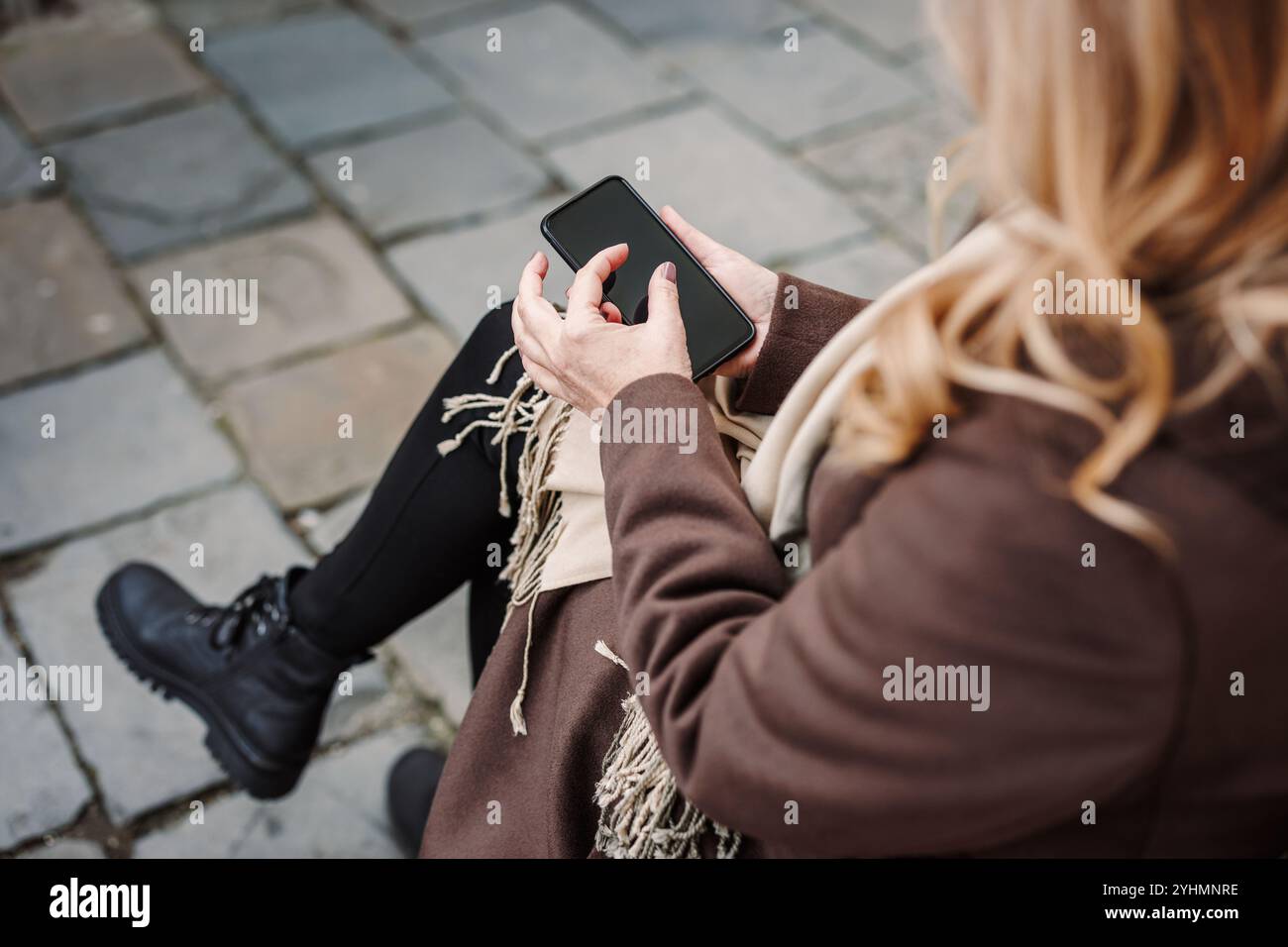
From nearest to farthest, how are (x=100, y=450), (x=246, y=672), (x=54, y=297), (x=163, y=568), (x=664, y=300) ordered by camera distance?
(x=664, y=300), (x=246, y=672), (x=163, y=568), (x=100, y=450), (x=54, y=297)

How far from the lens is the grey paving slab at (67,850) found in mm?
1708

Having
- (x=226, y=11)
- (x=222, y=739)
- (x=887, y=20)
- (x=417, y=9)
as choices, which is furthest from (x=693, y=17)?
(x=222, y=739)

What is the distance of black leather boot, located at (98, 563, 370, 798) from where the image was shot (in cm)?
164

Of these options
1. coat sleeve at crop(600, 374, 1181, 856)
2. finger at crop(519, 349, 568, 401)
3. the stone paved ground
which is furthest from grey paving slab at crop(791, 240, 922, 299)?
coat sleeve at crop(600, 374, 1181, 856)

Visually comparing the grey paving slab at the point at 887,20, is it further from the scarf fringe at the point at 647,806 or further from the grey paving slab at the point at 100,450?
the scarf fringe at the point at 647,806

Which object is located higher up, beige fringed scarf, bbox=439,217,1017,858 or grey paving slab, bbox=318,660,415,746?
beige fringed scarf, bbox=439,217,1017,858

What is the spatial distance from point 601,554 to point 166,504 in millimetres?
1261

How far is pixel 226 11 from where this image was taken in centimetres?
344

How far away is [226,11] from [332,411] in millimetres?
1692

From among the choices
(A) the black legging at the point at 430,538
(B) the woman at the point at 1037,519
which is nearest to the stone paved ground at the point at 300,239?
(A) the black legging at the point at 430,538

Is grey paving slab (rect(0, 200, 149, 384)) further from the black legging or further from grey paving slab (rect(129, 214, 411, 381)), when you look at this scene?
the black legging

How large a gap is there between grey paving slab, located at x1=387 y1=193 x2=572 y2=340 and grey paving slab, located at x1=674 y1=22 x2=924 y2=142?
0.65m

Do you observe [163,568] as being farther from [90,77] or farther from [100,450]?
[90,77]

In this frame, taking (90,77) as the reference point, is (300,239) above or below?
below
